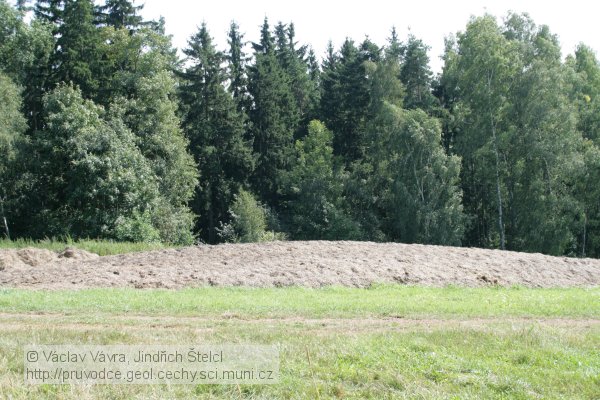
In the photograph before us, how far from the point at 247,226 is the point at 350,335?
33.1 meters

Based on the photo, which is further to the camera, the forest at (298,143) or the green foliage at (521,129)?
the green foliage at (521,129)

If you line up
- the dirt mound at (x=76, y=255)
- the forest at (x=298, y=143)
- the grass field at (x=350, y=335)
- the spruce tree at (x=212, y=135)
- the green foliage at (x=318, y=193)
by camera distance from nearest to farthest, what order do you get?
1. the grass field at (x=350, y=335)
2. the dirt mound at (x=76, y=255)
3. the forest at (x=298, y=143)
4. the green foliage at (x=318, y=193)
5. the spruce tree at (x=212, y=135)

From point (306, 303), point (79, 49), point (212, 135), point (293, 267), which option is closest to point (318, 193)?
point (212, 135)

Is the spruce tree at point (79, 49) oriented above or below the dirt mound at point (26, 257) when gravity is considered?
above

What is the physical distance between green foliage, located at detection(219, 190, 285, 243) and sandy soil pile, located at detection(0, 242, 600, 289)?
66.1 ft

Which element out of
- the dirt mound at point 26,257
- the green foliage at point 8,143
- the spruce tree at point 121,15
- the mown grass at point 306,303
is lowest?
the mown grass at point 306,303

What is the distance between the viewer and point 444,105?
174ft

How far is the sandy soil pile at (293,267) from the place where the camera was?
16391 mm

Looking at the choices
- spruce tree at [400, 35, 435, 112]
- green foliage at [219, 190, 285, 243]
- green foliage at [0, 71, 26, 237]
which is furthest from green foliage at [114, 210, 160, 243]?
spruce tree at [400, 35, 435, 112]

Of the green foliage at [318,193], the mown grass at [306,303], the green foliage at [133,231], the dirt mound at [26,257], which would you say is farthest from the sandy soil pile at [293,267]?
the green foliage at [318,193]

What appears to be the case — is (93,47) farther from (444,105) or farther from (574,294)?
(574,294)

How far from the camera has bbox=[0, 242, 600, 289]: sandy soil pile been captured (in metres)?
16.4

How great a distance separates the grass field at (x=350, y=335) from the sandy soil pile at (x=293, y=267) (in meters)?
1.37

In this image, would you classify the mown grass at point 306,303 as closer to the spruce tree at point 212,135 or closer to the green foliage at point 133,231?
the green foliage at point 133,231
